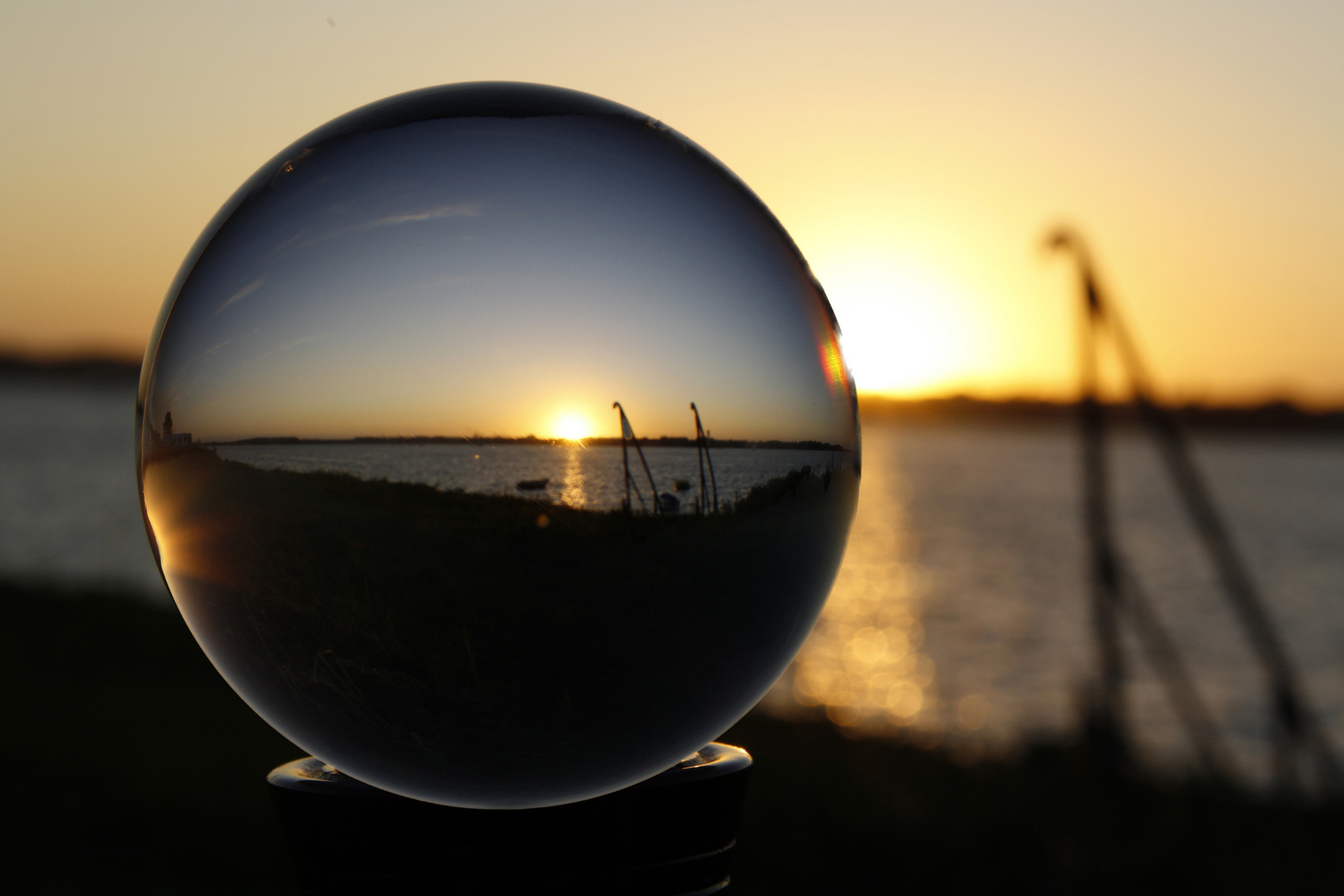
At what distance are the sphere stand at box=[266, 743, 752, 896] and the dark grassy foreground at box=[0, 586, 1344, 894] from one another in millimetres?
5439

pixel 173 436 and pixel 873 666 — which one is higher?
pixel 173 436

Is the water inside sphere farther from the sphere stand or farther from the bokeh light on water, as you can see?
the bokeh light on water

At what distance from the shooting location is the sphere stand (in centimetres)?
145

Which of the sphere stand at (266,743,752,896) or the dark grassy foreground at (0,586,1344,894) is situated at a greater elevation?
the sphere stand at (266,743,752,896)

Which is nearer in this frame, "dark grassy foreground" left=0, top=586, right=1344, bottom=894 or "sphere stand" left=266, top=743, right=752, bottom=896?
"sphere stand" left=266, top=743, right=752, bottom=896

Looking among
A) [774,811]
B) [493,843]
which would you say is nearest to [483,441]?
[493,843]

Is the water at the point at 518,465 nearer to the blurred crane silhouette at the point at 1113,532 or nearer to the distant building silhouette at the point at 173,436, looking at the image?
the distant building silhouette at the point at 173,436

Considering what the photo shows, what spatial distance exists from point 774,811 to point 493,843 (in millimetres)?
7739

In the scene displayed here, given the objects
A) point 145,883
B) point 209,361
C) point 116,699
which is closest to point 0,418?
point 116,699

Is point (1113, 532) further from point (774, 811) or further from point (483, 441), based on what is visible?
point (483, 441)

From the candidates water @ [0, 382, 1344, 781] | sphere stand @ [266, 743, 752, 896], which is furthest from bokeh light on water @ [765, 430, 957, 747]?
sphere stand @ [266, 743, 752, 896]

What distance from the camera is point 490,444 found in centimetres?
126

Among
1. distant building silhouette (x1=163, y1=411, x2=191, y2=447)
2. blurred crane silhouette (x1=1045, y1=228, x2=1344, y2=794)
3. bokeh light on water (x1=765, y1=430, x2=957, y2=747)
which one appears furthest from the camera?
bokeh light on water (x1=765, y1=430, x2=957, y2=747)

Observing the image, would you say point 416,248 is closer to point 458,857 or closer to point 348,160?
point 348,160
